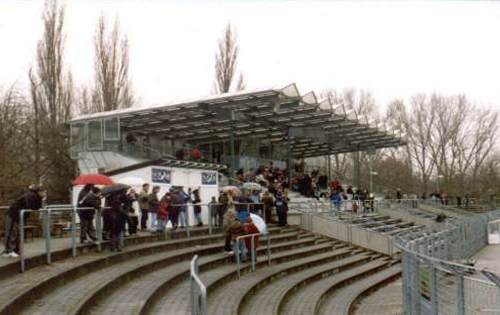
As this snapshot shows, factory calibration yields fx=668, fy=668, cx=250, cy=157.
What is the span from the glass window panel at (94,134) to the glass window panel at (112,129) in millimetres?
268

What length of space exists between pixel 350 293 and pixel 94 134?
1706 cm

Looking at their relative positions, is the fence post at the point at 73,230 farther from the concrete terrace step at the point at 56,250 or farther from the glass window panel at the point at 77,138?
the glass window panel at the point at 77,138

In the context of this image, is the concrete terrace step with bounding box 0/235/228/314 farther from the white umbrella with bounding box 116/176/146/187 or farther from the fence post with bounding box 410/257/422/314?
the fence post with bounding box 410/257/422/314

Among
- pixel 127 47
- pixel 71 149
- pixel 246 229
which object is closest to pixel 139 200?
pixel 246 229

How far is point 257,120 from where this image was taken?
3247 centimetres

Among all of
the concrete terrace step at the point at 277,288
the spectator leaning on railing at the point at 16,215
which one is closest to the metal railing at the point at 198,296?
the concrete terrace step at the point at 277,288

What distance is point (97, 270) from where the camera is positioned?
12258 millimetres

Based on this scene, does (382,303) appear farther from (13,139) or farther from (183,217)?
(13,139)

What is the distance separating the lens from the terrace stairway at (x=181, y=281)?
31.2 ft

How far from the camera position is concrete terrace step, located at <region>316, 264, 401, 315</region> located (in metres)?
13.6

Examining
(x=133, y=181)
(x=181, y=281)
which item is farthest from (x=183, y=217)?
(x=181, y=281)

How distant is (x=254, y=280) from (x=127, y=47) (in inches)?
1166

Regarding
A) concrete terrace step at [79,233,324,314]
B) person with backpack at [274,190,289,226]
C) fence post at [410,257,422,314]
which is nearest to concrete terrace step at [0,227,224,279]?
concrete terrace step at [79,233,324,314]

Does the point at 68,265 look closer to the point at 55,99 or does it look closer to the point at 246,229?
the point at 246,229
